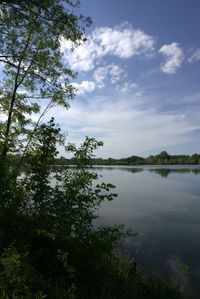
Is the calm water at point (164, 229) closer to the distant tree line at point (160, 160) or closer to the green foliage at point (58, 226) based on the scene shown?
the green foliage at point (58, 226)

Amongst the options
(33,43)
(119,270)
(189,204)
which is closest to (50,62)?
(33,43)

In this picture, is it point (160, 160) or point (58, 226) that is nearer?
point (58, 226)

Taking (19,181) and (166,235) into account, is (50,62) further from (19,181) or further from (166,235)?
(166,235)

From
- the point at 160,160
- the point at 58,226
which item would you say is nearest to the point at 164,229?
the point at 58,226

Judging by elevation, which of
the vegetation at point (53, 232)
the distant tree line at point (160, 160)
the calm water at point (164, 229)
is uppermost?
the distant tree line at point (160, 160)

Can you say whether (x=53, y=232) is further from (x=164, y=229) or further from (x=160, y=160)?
(x=160, y=160)

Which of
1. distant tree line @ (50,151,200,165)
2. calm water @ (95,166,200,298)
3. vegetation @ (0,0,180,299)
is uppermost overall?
distant tree line @ (50,151,200,165)

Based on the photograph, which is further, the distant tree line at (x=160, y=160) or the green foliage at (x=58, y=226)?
the distant tree line at (x=160, y=160)

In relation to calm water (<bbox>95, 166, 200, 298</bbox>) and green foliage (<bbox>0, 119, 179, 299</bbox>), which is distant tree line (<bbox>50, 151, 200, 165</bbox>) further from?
green foliage (<bbox>0, 119, 179, 299</bbox>)

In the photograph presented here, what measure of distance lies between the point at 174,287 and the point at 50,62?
7.87 metres

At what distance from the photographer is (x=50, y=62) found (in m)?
10.2

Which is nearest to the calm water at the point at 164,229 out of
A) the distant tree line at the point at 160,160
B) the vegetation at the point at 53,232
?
the vegetation at the point at 53,232

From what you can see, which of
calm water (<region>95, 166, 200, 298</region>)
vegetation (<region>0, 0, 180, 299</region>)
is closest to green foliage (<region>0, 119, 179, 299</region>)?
vegetation (<region>0, 0, 180, 299</region>)

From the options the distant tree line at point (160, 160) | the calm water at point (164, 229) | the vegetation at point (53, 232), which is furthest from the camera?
the distant tree line at point (160, 160)
